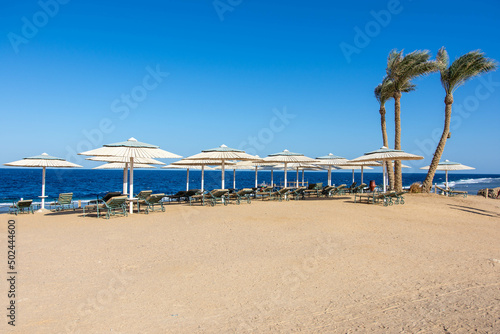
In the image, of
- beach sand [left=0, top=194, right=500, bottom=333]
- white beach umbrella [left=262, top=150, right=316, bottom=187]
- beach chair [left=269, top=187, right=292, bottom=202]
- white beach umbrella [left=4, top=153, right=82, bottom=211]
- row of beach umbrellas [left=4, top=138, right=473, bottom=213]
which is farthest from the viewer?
beach chair [left=269, top=187, right=292, bottom=202]

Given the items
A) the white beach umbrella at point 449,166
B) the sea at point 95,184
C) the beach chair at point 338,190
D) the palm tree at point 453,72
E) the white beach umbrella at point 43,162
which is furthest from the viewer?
the sea at point 95,184

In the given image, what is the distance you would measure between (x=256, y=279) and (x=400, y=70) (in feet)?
58.0

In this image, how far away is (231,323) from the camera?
3566mm

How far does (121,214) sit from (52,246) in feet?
16.0

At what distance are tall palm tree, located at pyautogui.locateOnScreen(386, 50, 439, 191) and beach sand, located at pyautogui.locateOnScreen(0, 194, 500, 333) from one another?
10813 mm

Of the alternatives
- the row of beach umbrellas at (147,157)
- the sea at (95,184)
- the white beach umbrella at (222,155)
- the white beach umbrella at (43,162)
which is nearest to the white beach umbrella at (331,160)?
the row of beach umbrellas at (147,157)

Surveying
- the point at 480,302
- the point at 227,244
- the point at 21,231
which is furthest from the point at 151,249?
the point at 480,302

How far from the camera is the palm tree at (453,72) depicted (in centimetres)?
1761

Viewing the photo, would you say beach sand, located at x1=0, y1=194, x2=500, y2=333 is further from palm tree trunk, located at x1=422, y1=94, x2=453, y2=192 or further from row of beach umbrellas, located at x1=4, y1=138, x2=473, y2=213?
palm tree trunk, located at x1=422, y1=94, x2=453, y2=192

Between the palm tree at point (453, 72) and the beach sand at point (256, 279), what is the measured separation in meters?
11.2

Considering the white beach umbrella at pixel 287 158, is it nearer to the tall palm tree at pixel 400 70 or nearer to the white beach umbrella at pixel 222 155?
the white beach umbrella at pixel 222 155

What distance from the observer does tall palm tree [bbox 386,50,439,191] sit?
18078 millimetres

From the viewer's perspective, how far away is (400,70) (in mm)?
18594

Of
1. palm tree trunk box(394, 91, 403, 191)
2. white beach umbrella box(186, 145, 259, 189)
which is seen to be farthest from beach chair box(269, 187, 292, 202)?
palm tree trunk box(394, 91, 403, 191)
